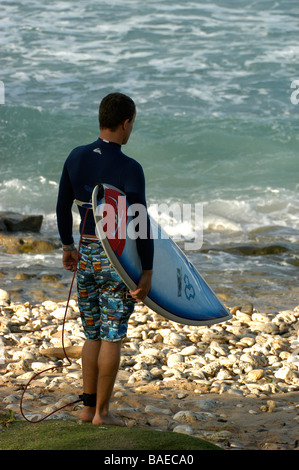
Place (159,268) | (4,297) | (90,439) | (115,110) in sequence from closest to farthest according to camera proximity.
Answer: (90,439) < (115,110) < (159,268) < (4,297)

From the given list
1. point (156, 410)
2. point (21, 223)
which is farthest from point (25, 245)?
point (156, 410)

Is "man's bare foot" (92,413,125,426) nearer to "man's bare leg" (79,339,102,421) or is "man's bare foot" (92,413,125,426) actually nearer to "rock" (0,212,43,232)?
"man's bare leg" (79,339,102,421)

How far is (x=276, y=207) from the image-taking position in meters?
11.0

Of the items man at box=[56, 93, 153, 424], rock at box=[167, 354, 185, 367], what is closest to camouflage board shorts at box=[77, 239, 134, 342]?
man at box=[56, 93, 153, 424]

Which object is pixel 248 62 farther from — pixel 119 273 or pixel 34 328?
pixel 119 273

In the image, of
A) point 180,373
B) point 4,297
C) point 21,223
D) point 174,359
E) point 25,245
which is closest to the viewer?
point 180,373

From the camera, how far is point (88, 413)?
3.70 m

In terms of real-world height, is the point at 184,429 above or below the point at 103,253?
below

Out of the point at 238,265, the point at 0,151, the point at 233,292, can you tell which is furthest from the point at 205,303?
the point at 0,151

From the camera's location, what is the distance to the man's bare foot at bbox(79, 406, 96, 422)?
3676 mm

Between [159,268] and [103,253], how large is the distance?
1.72 ft

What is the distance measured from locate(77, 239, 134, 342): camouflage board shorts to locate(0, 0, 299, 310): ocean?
12.0 feet

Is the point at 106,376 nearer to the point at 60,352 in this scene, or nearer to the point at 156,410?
the point at 156,410

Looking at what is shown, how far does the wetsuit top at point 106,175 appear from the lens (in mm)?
3363
